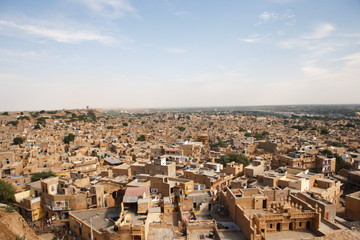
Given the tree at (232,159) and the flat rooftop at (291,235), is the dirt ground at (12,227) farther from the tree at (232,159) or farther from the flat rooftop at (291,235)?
the tree at (232,159)

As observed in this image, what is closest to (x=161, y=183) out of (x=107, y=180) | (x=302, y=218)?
(x=107, y=180)

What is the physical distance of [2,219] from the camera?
55.5ft

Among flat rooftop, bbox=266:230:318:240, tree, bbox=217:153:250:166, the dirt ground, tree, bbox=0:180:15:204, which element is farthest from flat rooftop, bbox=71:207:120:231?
tree, bbox=217:153:250:166

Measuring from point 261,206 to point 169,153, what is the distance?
1986 centimetres

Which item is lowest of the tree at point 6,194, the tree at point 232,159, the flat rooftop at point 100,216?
the flat rooftop at point 100,216

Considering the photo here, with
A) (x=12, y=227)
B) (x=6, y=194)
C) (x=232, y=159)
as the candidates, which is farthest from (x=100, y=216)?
(x=232, y=159)

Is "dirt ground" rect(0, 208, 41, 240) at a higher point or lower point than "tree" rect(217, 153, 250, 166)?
lower

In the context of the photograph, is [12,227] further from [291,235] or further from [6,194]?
[291,235]

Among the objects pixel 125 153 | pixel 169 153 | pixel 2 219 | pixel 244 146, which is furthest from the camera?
pixel 244 146

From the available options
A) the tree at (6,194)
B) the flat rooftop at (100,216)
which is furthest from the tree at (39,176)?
the flat rooftop at (100,216)

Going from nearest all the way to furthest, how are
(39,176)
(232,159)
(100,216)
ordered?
(100,216) → (39,176) → (232,159)

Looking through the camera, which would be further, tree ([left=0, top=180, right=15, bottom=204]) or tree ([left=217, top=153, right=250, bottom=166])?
tree ([left=217, top=153, right=250, bottom=166])

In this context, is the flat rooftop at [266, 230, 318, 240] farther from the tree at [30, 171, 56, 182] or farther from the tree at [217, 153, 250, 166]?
the tree at [30, 171, 56, 182]

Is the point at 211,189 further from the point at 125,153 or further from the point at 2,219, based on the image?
the point at 125,153
